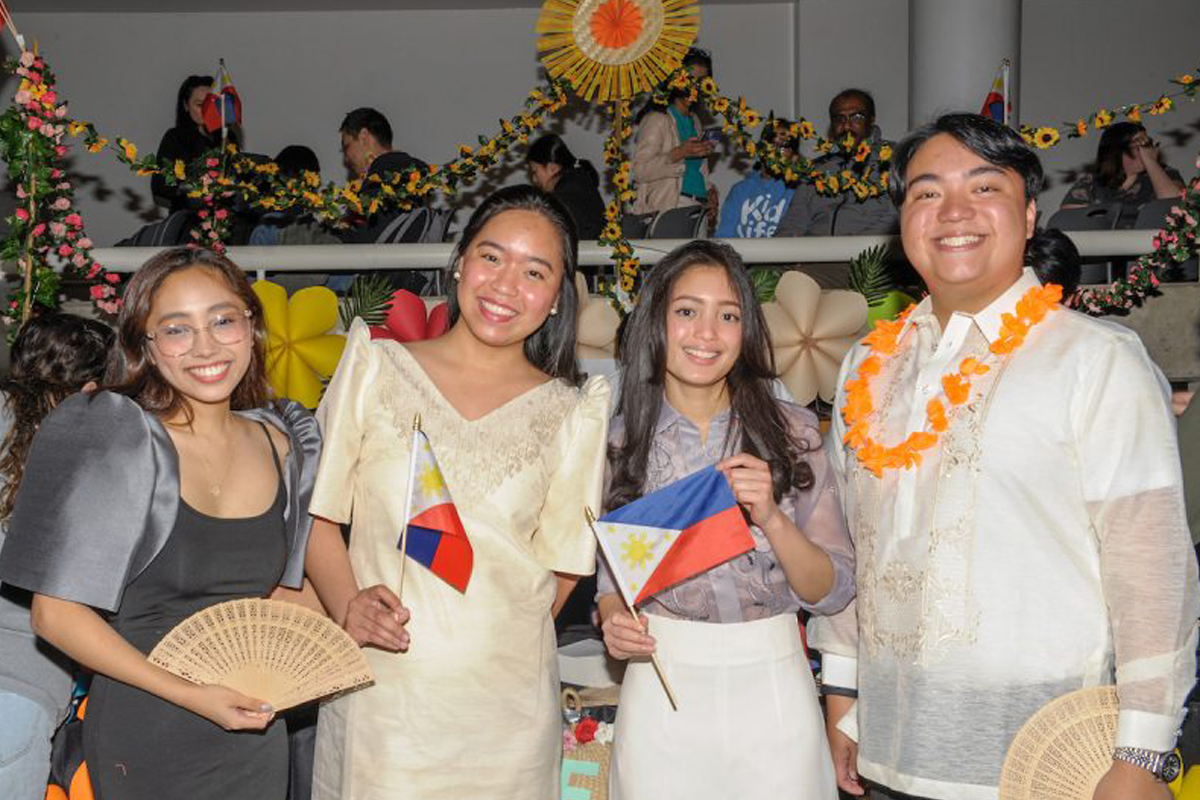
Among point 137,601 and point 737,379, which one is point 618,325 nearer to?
point 737,379

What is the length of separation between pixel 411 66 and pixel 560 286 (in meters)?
8.28

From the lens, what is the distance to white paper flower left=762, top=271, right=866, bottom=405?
14.7 ft

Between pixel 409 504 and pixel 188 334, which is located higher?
pixel 188 334

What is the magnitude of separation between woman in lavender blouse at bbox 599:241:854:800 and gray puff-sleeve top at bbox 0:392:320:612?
3.18 ft

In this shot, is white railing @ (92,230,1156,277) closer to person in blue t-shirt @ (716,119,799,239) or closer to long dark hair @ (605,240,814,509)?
person in blue t-shirt @ (716,119,799,239)

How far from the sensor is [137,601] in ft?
7.88

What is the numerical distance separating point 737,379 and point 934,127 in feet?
2.33

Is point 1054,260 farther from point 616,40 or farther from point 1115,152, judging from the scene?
point 1115,152

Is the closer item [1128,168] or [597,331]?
[597,331]

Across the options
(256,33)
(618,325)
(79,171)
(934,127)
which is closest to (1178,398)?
(618,325)

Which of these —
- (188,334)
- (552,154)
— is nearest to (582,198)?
(552,154)

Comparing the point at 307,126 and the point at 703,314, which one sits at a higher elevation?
the point at 307,126

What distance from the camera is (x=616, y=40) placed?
4836mm

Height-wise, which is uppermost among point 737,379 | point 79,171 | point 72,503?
point 79,171
